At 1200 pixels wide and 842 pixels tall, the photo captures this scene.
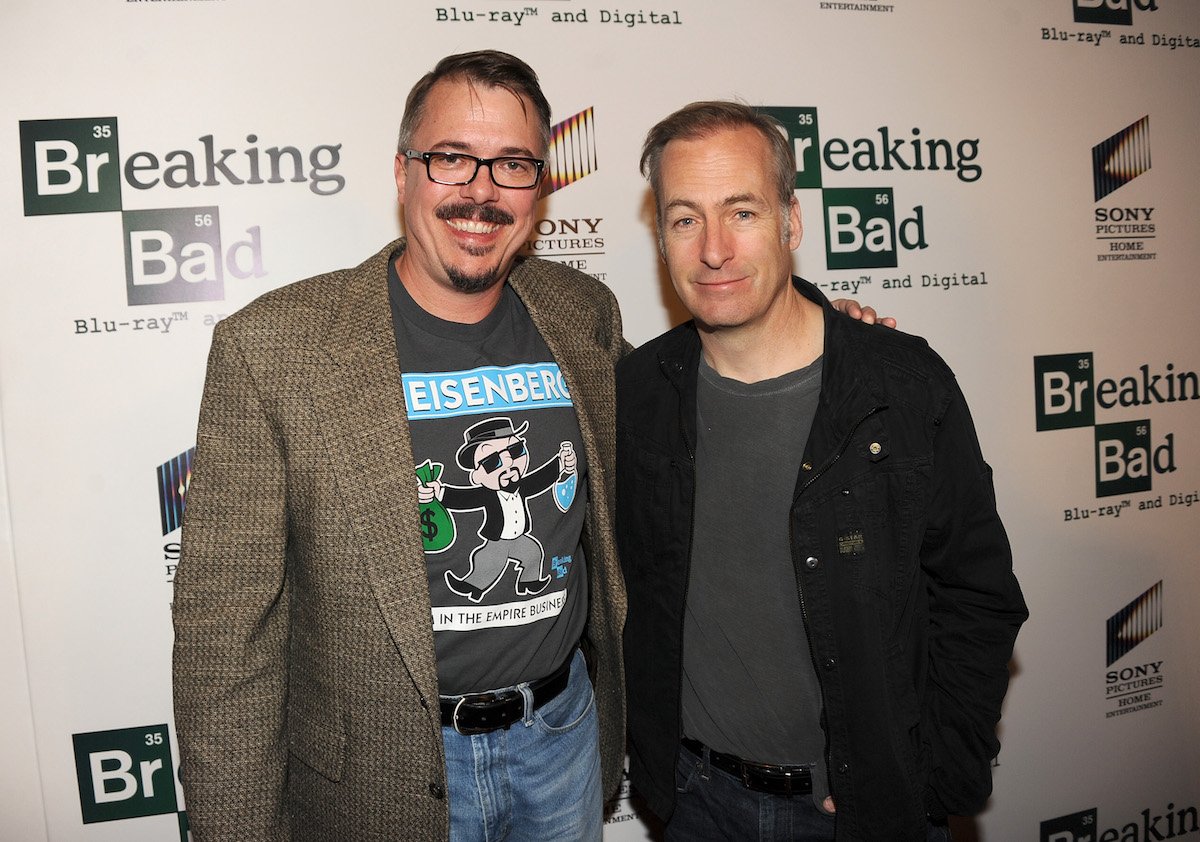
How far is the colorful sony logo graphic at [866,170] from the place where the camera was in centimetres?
262

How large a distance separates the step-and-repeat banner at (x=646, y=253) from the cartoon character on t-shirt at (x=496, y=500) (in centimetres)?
102

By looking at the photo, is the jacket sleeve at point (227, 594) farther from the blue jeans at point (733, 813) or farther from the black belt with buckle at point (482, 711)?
the blue jeans at point (733, 813)

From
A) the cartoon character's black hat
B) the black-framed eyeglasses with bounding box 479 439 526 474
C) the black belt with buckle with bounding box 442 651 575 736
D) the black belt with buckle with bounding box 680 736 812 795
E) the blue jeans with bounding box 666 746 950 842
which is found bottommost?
the blue jeans with bounding box 666 746 950 842

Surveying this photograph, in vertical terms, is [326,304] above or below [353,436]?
above

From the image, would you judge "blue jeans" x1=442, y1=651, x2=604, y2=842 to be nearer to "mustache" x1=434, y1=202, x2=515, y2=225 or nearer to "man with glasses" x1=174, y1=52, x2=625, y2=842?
"man with glasses" x1=174, y1=52, x2=625, y2=842

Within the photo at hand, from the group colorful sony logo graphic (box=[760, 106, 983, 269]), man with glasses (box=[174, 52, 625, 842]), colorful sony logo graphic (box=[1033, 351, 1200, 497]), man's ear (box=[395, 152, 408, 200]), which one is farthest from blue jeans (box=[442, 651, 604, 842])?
colorful sony logo graphic (box=[1033, 351, 1200, 497])

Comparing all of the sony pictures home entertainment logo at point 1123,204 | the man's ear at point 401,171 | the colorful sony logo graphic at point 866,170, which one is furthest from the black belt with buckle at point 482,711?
the sony pictures home entertainment logo at point 1123,204

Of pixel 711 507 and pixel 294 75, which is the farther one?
pixel 294 75

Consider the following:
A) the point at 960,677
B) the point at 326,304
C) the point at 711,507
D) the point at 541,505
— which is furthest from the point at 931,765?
the point at 326,304

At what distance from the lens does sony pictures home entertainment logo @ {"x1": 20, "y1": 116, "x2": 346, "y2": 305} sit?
212 cm

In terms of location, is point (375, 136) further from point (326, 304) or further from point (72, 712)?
point (72, 712)

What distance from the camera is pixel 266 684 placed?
59.0 inches

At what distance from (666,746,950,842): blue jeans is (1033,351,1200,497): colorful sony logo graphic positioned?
1.73 meters

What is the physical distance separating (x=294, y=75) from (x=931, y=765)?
236 cm
